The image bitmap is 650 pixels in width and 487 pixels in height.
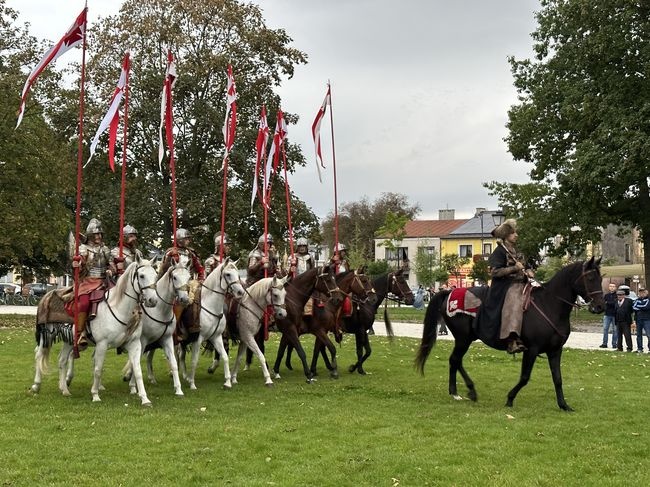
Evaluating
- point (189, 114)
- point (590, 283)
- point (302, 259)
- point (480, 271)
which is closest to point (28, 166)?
point (189, 114)

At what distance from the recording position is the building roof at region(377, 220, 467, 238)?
100688mm

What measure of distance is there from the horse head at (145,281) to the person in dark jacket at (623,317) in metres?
16.6

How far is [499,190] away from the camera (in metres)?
41.1

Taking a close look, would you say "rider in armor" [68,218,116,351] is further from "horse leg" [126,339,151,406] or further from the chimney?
the chimney

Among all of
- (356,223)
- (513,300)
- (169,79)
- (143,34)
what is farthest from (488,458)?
(356,223)

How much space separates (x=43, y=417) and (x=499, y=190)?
112 feet

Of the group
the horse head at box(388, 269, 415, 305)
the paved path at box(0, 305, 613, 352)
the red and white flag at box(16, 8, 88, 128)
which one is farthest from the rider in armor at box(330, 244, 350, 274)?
the paved path at box(0, 305, 613, 352)

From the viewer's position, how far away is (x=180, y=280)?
38.8 ft

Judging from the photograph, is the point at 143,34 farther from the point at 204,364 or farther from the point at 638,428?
the point at 638,428

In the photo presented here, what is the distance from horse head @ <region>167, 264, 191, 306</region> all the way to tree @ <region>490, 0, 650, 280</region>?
921 inches

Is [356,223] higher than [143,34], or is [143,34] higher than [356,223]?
[143,34]

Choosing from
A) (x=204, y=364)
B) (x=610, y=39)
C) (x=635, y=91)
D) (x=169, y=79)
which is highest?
(x=610, y=39)

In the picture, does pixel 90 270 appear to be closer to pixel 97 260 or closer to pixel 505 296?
pixel 97 260

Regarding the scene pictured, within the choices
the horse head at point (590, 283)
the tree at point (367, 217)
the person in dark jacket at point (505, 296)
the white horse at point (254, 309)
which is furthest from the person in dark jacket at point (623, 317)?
the tree at point (367, 217)
